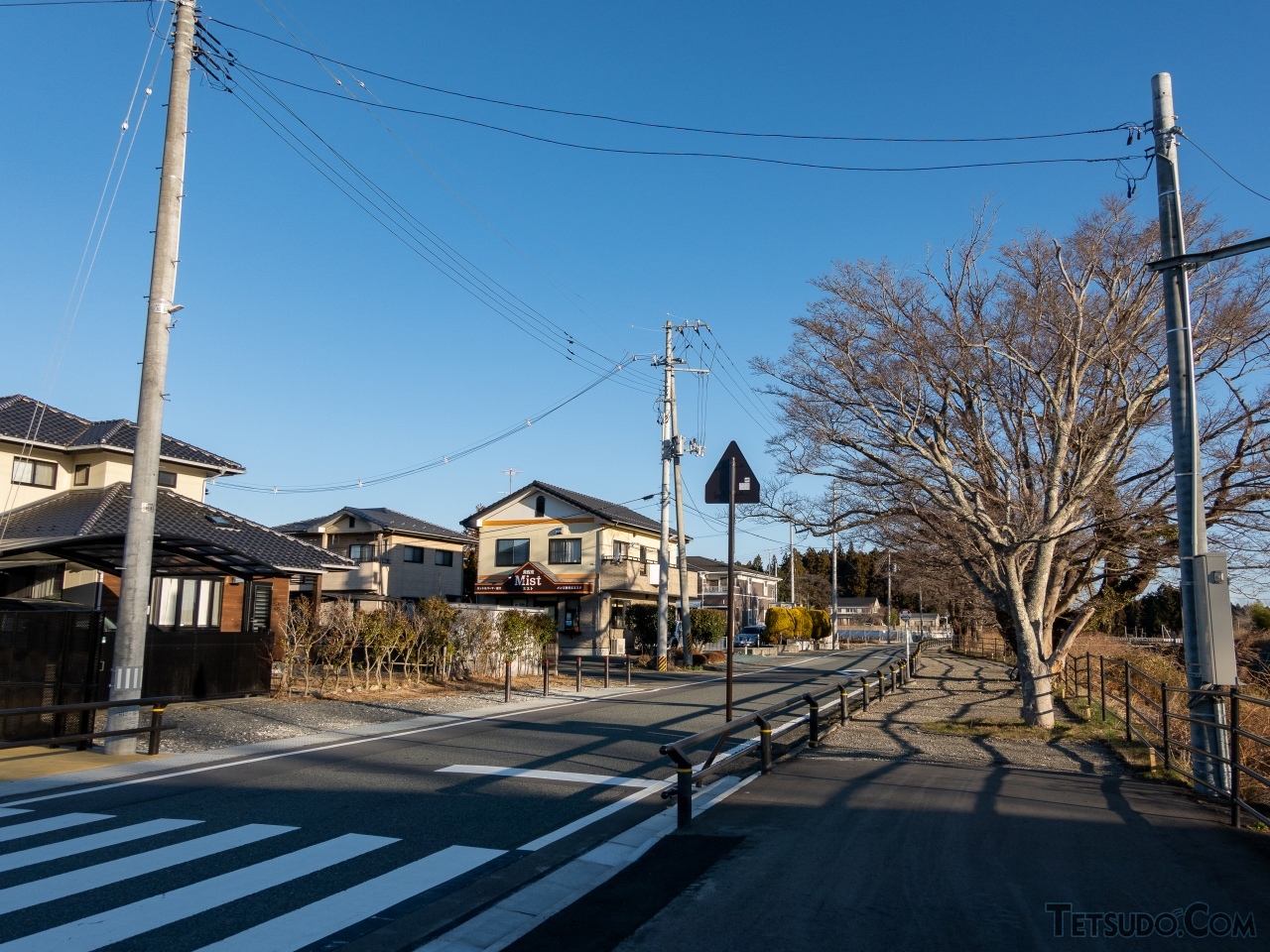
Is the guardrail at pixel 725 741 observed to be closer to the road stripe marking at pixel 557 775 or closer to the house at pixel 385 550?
the road stripe marking at pixel 557 775

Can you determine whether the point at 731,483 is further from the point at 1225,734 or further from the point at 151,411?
the point at 151,411

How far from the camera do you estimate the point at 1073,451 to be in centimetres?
1662

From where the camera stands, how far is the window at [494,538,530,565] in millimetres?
46906

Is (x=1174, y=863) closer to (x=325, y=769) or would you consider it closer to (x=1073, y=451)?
(x=325, y=769)

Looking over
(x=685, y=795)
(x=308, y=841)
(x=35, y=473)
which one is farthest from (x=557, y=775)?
(x=35, y=473)

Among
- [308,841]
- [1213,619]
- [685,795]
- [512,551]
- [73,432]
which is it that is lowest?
[308,841]

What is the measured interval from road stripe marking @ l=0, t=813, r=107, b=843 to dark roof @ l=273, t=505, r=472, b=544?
3390 cm

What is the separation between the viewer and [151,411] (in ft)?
41.7

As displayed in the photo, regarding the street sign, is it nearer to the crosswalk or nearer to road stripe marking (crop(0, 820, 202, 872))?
the crosswalk

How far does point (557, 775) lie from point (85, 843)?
5033 millimetres

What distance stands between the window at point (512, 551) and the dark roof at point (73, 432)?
68.3ft

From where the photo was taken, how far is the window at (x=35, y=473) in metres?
23.6

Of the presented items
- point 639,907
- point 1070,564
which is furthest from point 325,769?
point 1070,564

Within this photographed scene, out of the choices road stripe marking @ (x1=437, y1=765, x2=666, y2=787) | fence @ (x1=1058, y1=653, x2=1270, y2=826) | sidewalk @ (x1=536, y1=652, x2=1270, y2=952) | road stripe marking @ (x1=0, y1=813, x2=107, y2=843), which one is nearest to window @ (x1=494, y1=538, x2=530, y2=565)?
fence @ (x1=1058, y1=653, x2=1270, y2=826)
